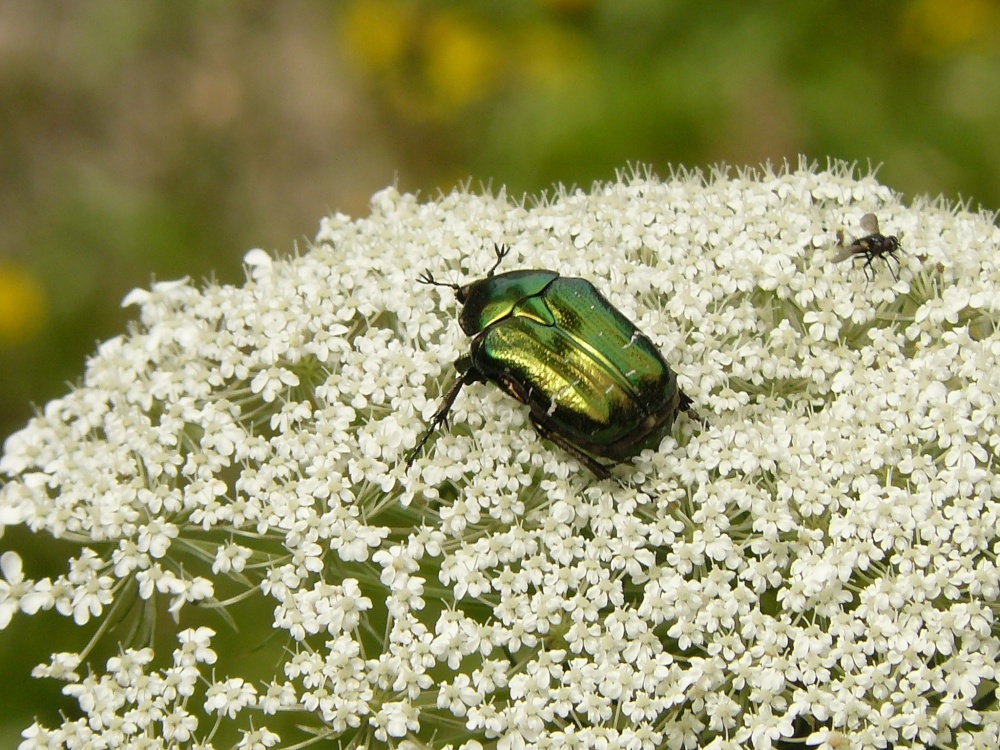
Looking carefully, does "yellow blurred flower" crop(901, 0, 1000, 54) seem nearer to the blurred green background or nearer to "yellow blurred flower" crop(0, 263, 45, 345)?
the blurred green background

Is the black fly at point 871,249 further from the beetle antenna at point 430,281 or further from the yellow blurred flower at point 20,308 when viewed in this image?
the yellow blurred flower at point 20,308

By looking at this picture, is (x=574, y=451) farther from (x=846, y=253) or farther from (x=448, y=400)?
(x=846, y=253)

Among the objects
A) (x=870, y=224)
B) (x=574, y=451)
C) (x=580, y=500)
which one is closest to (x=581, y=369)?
(x=574, y=451)

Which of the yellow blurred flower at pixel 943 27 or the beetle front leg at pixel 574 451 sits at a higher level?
the yellow blurred flower at pixel 943 27

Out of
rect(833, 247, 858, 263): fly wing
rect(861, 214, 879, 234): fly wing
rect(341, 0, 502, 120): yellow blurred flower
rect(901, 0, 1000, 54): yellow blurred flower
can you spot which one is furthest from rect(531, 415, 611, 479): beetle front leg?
rect(901, 0, 1000, 54): yellow blurred flower

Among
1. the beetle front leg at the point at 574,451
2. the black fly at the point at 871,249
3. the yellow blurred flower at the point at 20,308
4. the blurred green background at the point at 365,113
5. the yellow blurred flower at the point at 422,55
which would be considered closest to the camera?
the beetle front leg at the point at 574,451

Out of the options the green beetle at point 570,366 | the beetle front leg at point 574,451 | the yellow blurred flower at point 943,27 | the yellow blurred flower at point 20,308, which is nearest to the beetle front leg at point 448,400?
the green beetle at point 570,366
